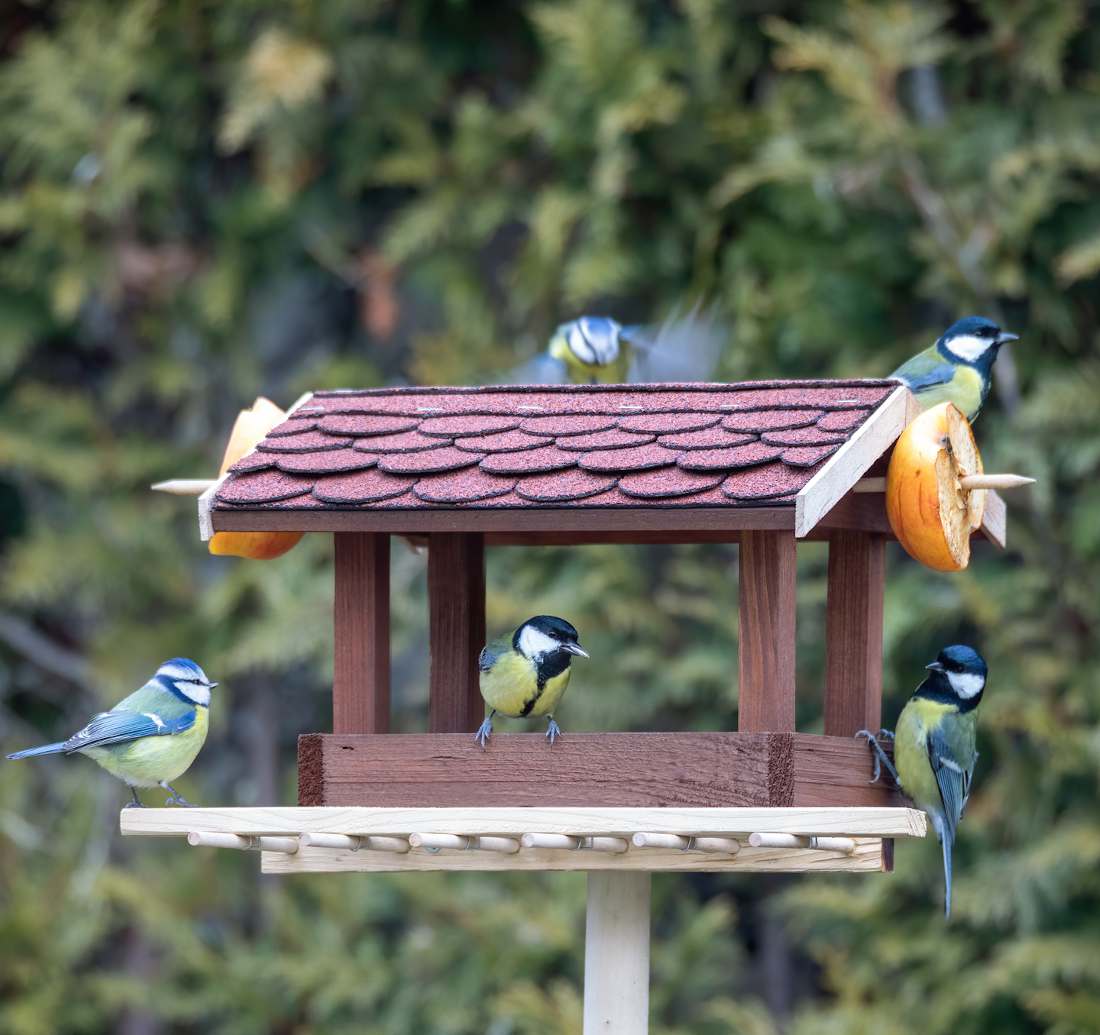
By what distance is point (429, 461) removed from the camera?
2.57m

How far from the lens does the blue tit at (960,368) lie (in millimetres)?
2979

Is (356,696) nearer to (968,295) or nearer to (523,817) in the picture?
(523,817)

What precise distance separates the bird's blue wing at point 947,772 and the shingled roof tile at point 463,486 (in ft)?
2.90

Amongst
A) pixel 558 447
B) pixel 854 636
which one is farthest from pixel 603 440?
pixel 854 636

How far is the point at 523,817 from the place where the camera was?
2400mm

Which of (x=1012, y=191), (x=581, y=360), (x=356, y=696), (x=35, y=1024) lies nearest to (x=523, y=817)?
(x=356, y=696)

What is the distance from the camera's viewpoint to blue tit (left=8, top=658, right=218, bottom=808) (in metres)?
2.68

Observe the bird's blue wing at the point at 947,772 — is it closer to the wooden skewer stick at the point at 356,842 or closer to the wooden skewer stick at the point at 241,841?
the wooden skewer stick at the point at 356,842

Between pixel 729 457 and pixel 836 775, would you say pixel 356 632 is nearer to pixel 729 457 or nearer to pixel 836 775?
pixel 729 457

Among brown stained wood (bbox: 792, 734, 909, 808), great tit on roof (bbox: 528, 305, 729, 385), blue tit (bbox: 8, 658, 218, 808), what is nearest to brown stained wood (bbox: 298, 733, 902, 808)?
brown stained wood (bbox: 792, 734, 909, 808)

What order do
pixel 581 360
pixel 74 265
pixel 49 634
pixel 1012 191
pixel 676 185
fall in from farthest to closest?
pixel 49 634
pixel 74 265
pixel 676 185
pixel 1012 191
pixel 581 360

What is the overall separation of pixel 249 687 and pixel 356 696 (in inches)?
116

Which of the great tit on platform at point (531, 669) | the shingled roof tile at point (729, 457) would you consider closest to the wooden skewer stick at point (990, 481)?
the shingled roof tile at point (729, 457)

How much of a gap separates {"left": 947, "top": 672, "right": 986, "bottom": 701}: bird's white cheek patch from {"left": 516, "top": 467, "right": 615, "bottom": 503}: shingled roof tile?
801 millimetres
